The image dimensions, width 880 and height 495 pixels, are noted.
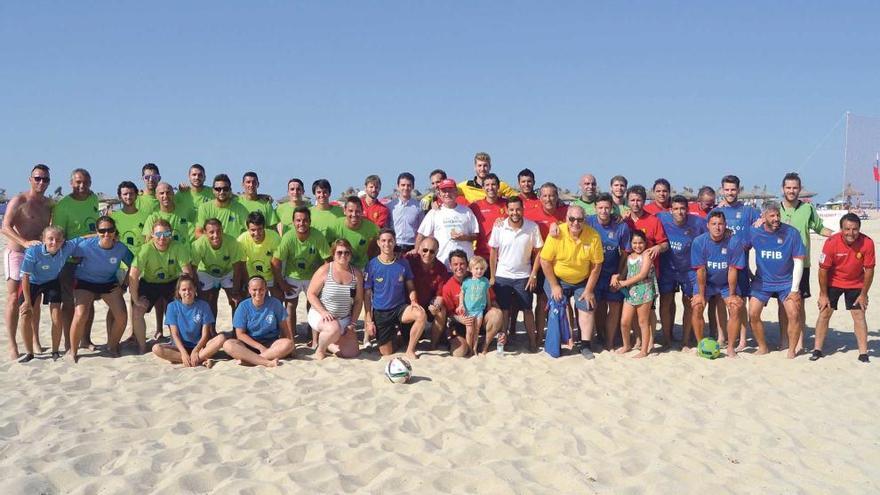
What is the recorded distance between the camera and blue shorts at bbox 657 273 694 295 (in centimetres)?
730

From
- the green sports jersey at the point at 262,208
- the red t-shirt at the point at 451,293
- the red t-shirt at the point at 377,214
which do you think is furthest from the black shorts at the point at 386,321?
the green sports jersey at the point at 262,208

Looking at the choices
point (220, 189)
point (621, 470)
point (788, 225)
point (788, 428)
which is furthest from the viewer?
point (220, 189)

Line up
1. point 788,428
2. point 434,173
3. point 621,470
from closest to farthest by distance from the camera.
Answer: point 621,470 < point 788,428 < point 434,173

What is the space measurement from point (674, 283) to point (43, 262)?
681cm

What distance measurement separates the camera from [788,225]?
6.98m

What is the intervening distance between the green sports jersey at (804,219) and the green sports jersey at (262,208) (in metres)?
5.86

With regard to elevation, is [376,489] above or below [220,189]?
below

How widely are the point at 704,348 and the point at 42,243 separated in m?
7.02

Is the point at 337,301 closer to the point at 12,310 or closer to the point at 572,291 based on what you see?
the point at 572,291

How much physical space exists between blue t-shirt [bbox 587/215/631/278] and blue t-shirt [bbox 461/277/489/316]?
141 cm

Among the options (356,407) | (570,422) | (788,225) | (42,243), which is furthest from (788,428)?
(42,243)

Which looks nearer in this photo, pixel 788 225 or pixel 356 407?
pixel 356 407

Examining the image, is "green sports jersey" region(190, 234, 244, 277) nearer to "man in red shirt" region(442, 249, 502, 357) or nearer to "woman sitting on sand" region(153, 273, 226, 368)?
"woman sitting on sand" region(153, 273, 226, 368)

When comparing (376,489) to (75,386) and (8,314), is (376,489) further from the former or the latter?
A: (8,314)
